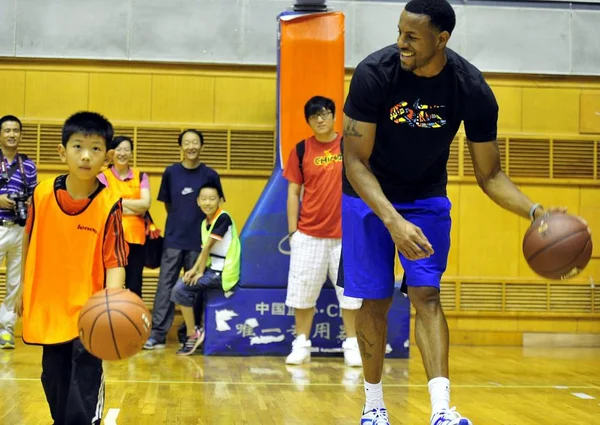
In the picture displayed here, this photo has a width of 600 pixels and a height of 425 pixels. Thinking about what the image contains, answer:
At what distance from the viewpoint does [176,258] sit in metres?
7.61

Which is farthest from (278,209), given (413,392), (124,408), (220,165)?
(124,408)

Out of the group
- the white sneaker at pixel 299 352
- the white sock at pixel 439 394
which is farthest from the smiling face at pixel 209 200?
the white sock at pixel 439 394

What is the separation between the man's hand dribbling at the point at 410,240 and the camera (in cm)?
349

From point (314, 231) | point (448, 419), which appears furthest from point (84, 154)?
point (314, 231)

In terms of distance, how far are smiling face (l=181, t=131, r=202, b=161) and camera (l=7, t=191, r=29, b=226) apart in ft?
4.50

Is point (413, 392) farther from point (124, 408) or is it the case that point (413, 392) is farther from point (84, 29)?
point (84, 29)

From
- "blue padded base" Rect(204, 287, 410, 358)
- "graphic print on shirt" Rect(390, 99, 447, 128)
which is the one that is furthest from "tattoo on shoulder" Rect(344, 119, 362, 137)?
"blue padded base" Rect(204, 287, 410, 358)

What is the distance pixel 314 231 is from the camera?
6.89 meters

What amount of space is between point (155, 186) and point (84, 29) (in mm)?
1639

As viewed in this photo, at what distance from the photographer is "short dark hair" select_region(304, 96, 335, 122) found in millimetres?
6727

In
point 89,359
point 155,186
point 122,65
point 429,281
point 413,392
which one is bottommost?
point 413,392

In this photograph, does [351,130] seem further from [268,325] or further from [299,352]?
[268,325]

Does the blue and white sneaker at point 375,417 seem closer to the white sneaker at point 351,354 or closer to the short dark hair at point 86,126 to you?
the short dark hair at point 86,126

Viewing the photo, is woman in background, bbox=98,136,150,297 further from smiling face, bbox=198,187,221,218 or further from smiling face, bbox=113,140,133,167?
smiling face, bbox=198,187,221,218
